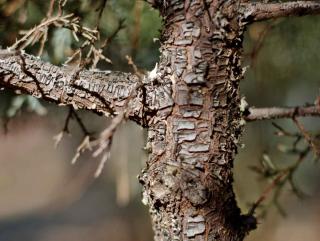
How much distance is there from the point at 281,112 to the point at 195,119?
0.60ft

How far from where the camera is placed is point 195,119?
3.13 ft

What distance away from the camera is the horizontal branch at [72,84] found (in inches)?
38.3

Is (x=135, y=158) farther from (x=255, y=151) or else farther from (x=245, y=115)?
(x=245, y=115)

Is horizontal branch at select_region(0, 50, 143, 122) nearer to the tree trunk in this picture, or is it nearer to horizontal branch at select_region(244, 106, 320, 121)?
the tree trunk

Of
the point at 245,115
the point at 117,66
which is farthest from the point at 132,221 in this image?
the point at 245,115

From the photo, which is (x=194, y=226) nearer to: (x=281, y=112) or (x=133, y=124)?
(x=281, y=112)

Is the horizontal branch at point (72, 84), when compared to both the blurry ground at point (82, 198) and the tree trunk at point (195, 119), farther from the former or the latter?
the blurry ground at point (82, 198)

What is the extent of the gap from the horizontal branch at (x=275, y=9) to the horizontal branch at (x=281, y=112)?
0.17 metres

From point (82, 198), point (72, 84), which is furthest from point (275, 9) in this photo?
point (82, 198)

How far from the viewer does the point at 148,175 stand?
3.22ft

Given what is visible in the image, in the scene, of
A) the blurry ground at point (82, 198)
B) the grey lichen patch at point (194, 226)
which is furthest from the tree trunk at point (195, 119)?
the blurry ground at point (82, 198)

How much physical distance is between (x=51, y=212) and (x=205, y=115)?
5.16 m

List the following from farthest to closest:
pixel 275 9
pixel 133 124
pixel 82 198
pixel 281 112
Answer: pixel 82 198
pixel 133 124
pixel 281 112
pixel 275 9

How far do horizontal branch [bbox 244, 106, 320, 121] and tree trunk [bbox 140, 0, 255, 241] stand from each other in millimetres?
72
